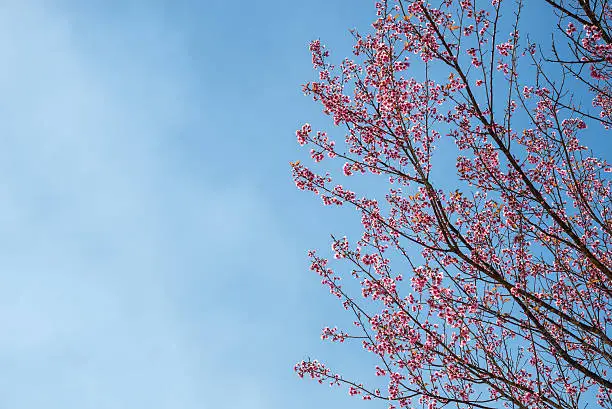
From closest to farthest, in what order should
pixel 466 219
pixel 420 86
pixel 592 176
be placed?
1. pixel 420 86
2. pixel 466 219
3. pixel 592 176

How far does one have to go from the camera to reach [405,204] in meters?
7.98

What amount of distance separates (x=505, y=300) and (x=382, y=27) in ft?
13.3

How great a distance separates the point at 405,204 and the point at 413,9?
287 centimetres

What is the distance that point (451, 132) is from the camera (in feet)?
24.5

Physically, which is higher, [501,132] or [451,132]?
[451,132]

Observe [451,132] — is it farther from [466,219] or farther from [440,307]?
[440,307]

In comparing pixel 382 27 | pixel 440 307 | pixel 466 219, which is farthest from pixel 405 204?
pixel 382 27

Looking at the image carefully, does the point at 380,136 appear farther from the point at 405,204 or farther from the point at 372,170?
the point at 405,204

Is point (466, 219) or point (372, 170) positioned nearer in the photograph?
point (372, 170)

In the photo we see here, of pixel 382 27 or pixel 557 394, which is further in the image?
pixel 382 27

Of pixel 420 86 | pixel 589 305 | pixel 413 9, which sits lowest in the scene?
pixel 589 305

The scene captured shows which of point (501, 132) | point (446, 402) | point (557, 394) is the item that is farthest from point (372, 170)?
point (557, 394)

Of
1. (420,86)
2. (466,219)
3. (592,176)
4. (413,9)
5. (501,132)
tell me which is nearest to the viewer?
(501,132)

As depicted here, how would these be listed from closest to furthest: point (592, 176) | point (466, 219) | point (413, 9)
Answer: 1. point (413, 9)
2. point (466, 219)
3. point (592, 176)
